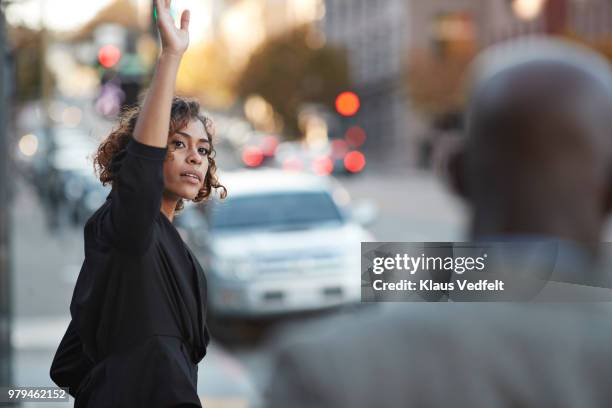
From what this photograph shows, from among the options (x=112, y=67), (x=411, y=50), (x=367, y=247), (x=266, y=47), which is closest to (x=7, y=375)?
(x=367, y=247)

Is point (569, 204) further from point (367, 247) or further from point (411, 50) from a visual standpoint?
point (411, 50)

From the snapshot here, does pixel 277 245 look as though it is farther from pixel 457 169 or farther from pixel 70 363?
pixel 457 169

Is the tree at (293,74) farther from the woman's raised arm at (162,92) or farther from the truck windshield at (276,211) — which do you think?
the woman's raised arm at (162,92)

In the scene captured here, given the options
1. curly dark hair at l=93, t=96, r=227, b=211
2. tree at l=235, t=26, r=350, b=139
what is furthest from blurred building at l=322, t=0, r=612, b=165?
curly dark hair at l=93, t=96, r=227, b=211

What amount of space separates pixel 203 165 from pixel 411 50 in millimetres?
64519

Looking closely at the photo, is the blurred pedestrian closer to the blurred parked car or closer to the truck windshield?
the blurred parked car

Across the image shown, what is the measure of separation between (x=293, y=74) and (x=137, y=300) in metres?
68.8

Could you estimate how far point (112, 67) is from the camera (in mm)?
13977

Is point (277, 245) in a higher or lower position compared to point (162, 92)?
lower

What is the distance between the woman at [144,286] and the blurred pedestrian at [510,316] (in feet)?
3.27

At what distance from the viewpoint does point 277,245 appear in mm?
10727

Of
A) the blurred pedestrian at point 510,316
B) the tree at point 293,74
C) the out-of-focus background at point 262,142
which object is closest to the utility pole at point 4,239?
the out-of-focus background at point 262,142

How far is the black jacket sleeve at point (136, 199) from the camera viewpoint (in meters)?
2.21

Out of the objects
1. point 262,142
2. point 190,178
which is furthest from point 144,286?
point 262,142
